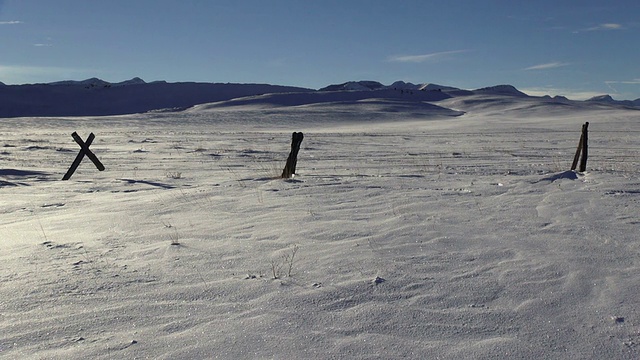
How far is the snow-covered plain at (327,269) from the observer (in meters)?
3.60

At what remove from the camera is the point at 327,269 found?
4926 mm

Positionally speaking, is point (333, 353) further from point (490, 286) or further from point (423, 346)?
point (490, 286)

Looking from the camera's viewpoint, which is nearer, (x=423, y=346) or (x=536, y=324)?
(x=423, y=346)

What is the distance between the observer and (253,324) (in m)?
3.84

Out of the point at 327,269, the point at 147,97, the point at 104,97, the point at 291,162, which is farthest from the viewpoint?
Result: the point at 147,97

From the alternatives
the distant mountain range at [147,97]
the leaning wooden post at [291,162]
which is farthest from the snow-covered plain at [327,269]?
the distant mountain range at [147,97]

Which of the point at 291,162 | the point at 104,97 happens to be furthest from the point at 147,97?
the point at 291,162

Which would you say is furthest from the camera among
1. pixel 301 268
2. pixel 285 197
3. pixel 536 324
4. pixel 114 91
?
pixel 114 91

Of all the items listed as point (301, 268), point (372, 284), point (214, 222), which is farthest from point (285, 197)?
point (372, 284)

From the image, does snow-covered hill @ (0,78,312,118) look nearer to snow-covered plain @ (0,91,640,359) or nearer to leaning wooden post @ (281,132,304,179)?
leaning wooden post @ (281,132,304,179)

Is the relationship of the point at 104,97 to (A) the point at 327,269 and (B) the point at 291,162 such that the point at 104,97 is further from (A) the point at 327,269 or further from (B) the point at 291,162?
(A) the point at 327,269

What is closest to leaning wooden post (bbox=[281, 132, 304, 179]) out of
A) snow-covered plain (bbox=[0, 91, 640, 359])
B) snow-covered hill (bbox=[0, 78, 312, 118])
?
snow-covered plain (bbox=[0, 91, 640, 359])

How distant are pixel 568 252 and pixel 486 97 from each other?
65476 mm

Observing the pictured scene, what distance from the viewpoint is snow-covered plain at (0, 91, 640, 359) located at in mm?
3602
